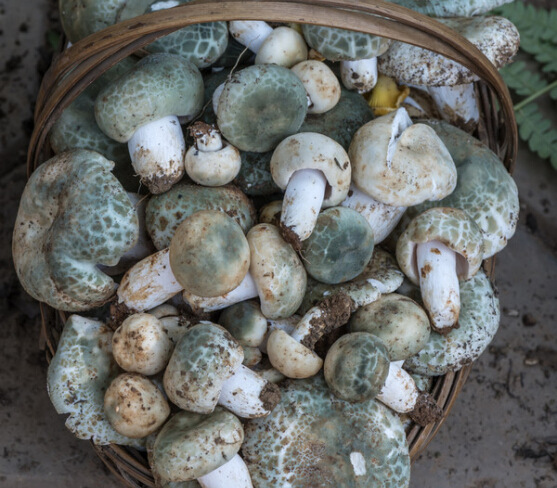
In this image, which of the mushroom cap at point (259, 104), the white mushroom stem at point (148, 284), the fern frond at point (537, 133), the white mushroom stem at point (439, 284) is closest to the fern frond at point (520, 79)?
the fern frond at point (537, 133)

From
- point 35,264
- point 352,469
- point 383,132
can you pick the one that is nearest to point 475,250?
point 383,132

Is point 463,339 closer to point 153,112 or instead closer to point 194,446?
point 194,446

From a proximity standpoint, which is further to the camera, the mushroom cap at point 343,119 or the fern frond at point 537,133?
the fern frond at point 537,133

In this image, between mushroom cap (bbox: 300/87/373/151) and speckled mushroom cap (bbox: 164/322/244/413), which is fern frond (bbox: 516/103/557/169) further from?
speckled mushroom cap (bbox: 164/322/244/413)

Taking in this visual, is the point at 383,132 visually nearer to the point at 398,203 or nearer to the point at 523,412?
the point at 398,203

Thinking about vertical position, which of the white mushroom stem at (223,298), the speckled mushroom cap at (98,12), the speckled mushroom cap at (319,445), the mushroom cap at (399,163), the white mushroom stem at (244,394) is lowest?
the speckled mushroom cap at (319,445)

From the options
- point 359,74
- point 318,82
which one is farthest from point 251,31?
point 359,74

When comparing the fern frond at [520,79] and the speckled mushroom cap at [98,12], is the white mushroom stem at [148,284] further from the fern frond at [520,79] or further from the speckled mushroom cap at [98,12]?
the fern frond at [520,79]
